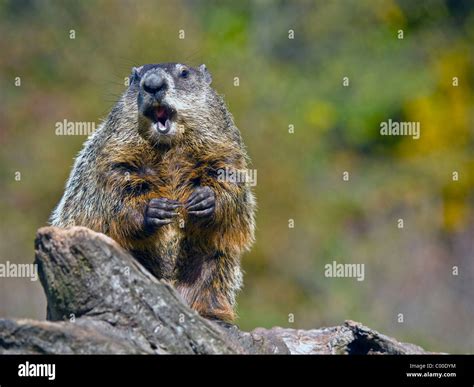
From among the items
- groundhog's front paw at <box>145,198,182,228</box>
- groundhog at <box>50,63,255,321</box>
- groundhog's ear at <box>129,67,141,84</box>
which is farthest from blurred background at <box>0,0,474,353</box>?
groundhog's front paw at <box>145,198,182,228</box>

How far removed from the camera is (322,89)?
42250mm

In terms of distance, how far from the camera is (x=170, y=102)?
12.2 metres

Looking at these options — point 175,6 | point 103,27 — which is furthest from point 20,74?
point 175,6

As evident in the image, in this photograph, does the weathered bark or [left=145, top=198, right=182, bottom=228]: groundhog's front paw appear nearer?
the weathered bark

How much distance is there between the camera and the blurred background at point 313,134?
30688mm

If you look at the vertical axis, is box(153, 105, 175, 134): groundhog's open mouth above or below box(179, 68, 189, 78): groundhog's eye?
below

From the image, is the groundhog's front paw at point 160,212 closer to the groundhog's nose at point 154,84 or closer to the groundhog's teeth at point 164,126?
the groundhog's teeth at point 164,126

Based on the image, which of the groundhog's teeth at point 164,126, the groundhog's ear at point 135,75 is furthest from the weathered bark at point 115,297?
the groundhog's ear at point 135,75

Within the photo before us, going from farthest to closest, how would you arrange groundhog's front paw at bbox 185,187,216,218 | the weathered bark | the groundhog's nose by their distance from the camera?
the groundhog's nose
groundhog's front paw at bbox 185,187,216,218
the weathered bark

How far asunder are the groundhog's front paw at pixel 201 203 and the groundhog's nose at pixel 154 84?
1.17 m

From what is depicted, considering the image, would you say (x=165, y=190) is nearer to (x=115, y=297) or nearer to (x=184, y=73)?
(x=184, y=73)

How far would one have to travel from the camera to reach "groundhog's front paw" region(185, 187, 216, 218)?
11.8 m

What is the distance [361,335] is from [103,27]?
24.2m

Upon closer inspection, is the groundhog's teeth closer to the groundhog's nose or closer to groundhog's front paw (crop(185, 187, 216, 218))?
the groundhog's nose
